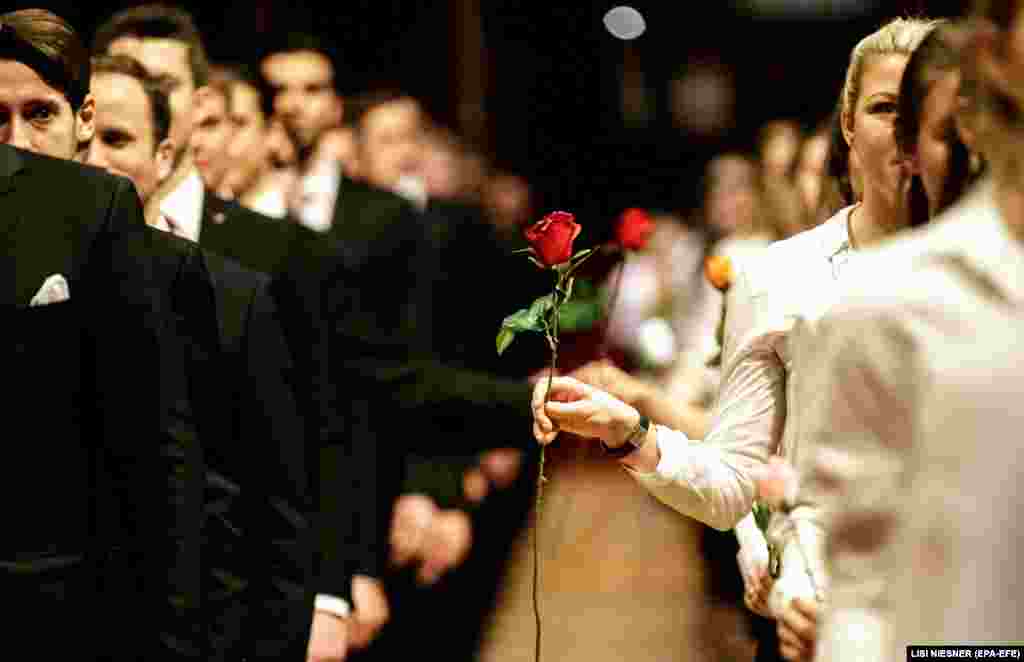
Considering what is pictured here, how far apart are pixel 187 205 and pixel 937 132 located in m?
2.83

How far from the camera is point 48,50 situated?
414 cm

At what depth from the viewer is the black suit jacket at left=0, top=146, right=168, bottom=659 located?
357cm

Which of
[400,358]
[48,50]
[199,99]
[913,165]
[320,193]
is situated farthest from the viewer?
[320,193]

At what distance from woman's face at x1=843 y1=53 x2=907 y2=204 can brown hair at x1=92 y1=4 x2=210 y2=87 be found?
8.77 ft

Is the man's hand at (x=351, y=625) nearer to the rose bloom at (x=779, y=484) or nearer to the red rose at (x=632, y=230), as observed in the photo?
the red rose at (x=632, y=230)

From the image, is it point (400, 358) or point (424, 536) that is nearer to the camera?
point (424, 536)

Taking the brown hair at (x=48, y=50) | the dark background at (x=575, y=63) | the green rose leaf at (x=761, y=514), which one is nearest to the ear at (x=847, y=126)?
the dark background at (x=575, y=63)

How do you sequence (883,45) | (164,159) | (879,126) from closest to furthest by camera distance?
(879,126) < (883,45) < (164,159)

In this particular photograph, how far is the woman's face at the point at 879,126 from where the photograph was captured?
357 cm

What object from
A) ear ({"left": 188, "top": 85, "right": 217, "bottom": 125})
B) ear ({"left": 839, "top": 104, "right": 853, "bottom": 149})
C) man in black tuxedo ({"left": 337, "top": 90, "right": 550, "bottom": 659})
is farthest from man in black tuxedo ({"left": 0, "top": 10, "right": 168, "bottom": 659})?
man in black tuxedo ({"left": 337, "top": 90, "right": 550, "bottom": 659})

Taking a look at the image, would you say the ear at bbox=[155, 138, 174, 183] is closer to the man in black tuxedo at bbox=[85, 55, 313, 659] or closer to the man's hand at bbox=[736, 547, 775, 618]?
the man in black tuxedo at bbox=[85, 55, 313, 659]

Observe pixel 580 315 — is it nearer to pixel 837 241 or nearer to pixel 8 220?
pixel 837 241

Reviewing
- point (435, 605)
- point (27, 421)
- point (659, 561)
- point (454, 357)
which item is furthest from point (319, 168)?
point (27, 421)

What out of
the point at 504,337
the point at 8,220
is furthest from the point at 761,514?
the point at 8,220
